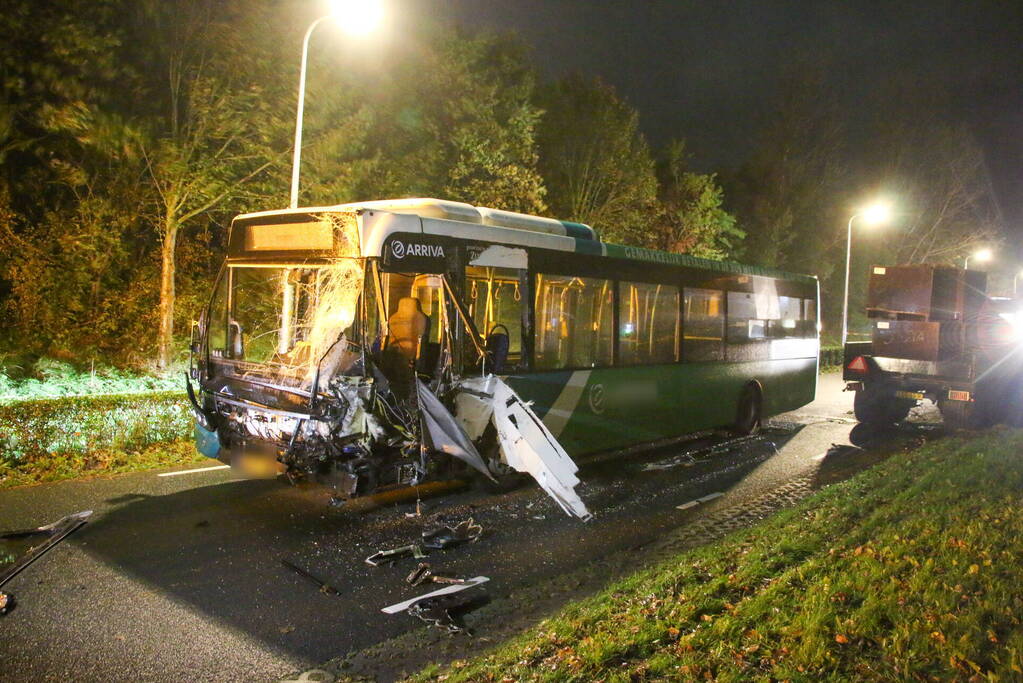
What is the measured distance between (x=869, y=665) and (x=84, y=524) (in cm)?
680

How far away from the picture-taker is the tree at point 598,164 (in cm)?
2716

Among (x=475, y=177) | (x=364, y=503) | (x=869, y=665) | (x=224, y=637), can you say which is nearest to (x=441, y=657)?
(x=224, y=637)

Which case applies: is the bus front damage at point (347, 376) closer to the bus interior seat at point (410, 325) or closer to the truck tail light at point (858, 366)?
the bus interior seat at point (410, 325)

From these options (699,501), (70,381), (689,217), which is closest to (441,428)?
(699,501)

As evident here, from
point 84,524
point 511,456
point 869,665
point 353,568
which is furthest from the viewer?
point 511,456

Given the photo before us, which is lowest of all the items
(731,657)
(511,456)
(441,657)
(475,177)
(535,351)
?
(441,657)

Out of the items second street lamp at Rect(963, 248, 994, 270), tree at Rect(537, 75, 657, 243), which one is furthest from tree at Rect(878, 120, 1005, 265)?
tree at Rect(537, 75, 657, 243)

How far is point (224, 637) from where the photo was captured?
5.01m

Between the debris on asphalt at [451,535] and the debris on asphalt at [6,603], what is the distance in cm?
323

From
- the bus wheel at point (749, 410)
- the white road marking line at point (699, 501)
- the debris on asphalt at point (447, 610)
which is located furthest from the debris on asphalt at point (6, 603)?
the bus wheel at point (749, 410)

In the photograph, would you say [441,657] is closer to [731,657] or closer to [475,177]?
[731,657]

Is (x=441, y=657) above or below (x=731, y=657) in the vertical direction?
below

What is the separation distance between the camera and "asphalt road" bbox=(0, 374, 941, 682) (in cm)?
479

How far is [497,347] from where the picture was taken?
8.18 meters
